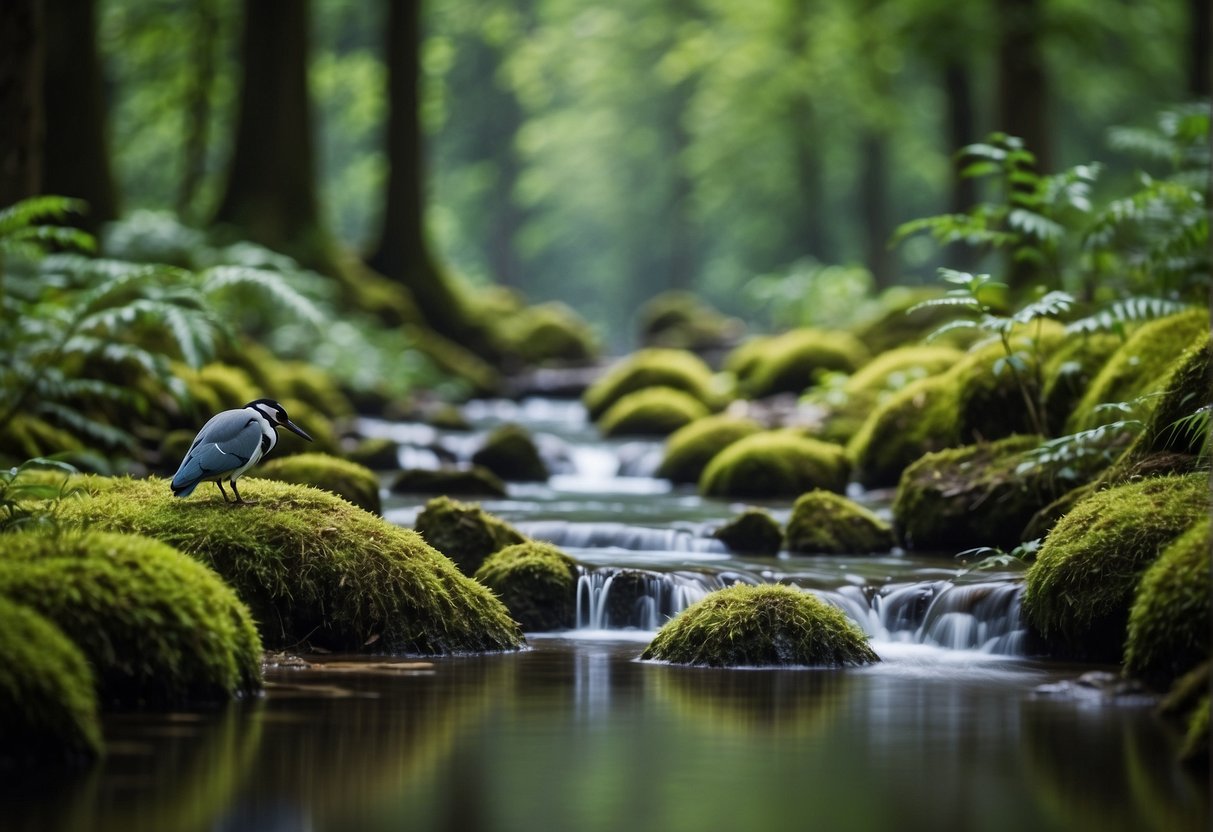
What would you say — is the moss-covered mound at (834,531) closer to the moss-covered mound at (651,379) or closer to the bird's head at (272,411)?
the bird's head at (272,411)

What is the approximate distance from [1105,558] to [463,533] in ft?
12.9

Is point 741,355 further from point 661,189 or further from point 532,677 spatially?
point 661,189

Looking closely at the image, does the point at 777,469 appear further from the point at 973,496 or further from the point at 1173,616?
the point at 1173,616

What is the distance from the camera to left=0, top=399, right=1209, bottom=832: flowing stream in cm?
470

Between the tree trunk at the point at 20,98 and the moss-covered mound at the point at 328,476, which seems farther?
the tree trunk at the point at 20,98

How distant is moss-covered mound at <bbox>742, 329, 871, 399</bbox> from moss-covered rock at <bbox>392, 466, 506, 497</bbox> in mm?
6846

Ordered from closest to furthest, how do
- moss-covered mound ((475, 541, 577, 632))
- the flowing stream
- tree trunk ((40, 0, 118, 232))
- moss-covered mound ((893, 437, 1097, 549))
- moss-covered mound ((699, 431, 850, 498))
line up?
1. the flowing stream
2. moss-covered mound ((475, 541, 577, 632))
3. moss-covered mound ((893, 437, 1097, 549))
4. moss-covered mound ((699, 431, 850, 498))
5. tree trunk ((40, 0, 118, 232))

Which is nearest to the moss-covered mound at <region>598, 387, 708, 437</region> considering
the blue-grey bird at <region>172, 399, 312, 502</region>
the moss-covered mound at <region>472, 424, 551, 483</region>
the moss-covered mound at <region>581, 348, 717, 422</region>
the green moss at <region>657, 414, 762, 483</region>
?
the moss-covered mound at <region>581, 348, 717, 422</region>

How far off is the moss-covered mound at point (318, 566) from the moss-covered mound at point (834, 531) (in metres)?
3.68

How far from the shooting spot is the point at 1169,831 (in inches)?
177

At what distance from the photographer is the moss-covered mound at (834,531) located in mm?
11008

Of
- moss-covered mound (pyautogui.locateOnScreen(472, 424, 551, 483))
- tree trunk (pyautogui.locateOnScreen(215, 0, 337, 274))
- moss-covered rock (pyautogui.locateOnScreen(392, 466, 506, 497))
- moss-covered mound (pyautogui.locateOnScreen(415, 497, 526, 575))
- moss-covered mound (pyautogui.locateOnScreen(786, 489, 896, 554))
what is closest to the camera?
moss-covered mound (pyautogui.locateOnScreen(415, 497, 526, 575))

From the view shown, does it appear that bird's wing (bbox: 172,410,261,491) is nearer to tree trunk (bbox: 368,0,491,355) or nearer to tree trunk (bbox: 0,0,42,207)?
tree trunk (bbox: 0,0,42,207)

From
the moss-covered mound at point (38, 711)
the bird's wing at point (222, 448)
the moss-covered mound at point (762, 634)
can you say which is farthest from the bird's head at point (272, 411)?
the moss-covered mound at point (38, 711)
